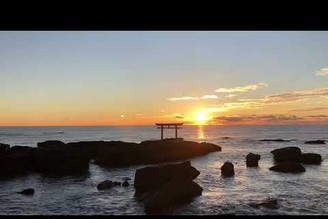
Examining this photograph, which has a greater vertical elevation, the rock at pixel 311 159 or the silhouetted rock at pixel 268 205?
the rock at pixel 311 159

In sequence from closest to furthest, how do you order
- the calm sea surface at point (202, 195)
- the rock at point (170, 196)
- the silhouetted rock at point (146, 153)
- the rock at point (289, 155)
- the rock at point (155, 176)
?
the calm sea surface at point (202, 195) < the rock at point (170, 196) < the rock at point (155, 176) < the rock at point (289, 155) < the silhouetted rock at point (146, 153)

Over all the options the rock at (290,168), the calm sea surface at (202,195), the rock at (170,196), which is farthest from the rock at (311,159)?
the rock at (170,196)

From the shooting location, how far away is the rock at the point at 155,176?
2828 cm

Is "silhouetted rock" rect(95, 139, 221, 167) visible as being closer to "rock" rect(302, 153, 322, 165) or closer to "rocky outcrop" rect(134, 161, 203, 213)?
"rocky outcrop" rect(134, 161, 203, 213)

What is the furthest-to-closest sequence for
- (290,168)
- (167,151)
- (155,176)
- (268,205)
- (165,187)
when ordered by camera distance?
(167,151) → (290,168) → (155,176) → (165,187) → (268,205)

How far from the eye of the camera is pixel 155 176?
95.3 feet

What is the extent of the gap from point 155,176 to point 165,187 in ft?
17.8

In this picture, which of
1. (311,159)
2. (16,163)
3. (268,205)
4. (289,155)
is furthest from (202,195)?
(289,155)

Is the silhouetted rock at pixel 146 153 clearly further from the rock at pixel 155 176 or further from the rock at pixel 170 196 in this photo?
the rock at pixel 170 196

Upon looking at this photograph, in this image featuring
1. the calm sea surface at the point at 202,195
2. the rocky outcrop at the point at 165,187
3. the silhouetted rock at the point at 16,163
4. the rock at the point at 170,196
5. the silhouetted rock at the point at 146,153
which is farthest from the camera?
the silhouetted rock at the point at 146,153

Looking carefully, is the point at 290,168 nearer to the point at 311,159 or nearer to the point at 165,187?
the point at 311,159

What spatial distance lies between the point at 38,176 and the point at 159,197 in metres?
20.0

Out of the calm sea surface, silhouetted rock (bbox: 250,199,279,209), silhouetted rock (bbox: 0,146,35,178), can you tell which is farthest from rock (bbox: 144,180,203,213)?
silhouetted rock (bbox: 0,146,35,178)
